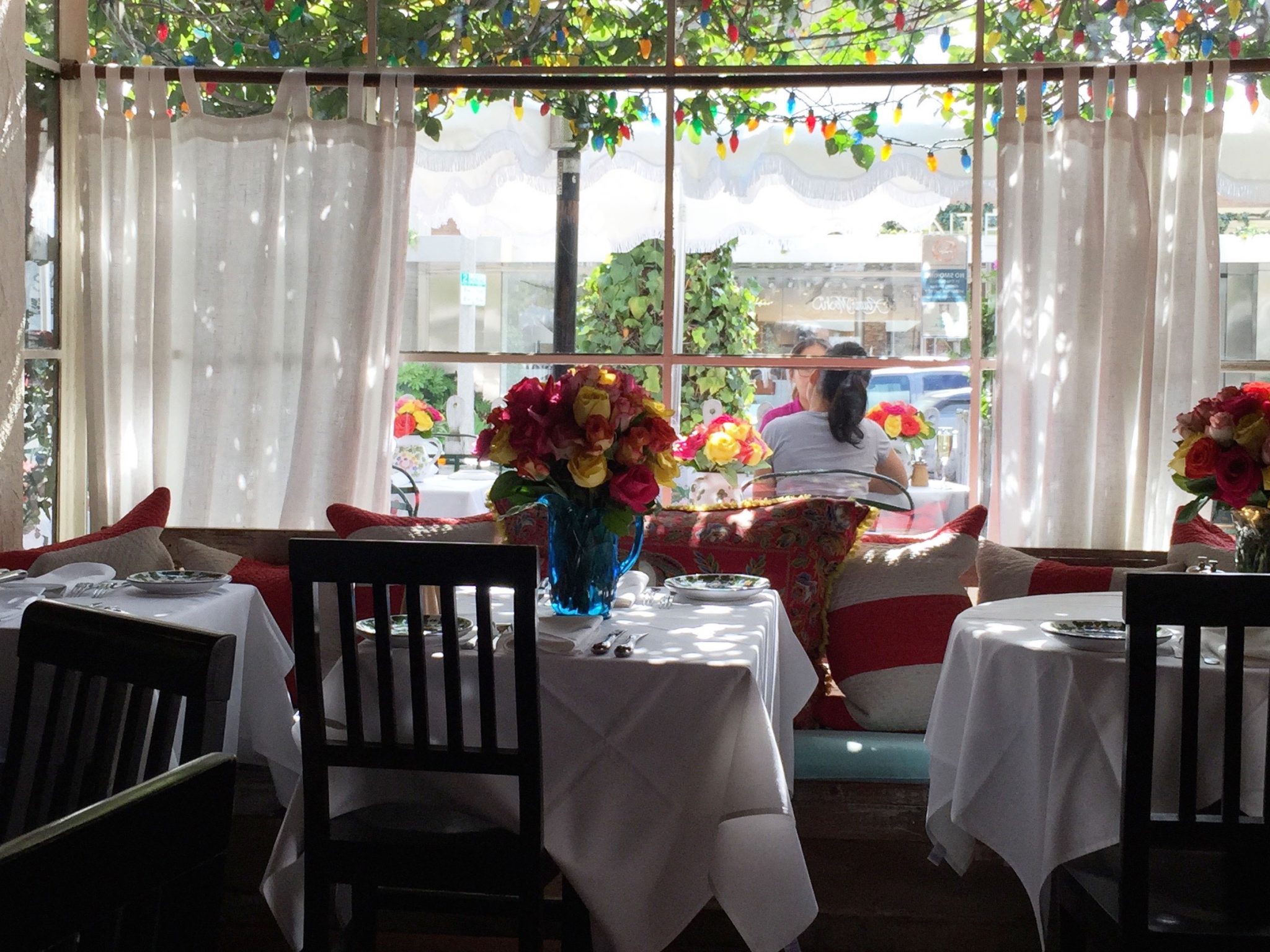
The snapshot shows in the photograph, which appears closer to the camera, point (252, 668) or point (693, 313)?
point (252, 668)

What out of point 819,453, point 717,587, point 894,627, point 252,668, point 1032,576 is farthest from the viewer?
point 819,453

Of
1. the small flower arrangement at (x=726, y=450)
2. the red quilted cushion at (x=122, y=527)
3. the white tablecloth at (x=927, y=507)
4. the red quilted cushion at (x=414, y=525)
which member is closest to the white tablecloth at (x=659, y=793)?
the red quilted cushion at (x=414, y=525)

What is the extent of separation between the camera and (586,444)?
2.31 meters

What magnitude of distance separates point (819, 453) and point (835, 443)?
0.06m

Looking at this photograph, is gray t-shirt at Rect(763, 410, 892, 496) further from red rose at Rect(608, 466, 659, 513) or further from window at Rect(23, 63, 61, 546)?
window at Rect(23, 63, 61, 546)

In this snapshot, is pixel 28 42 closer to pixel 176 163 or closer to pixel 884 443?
pixel 176 163

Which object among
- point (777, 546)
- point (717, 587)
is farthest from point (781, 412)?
point (717, 587)

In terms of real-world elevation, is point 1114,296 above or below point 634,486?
above

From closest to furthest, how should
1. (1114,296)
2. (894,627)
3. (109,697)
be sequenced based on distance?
(109,697) < (894,627) < (1114,296)

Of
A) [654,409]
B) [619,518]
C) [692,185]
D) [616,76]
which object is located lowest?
[619,518]

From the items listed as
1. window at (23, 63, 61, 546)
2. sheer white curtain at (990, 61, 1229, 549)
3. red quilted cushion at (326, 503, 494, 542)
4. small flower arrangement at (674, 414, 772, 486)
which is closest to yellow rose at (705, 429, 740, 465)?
small flower arrangement at (674, 414, 772, 486)

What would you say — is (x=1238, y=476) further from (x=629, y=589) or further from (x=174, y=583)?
(x=174, y=583)

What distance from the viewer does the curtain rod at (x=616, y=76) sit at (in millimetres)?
4020

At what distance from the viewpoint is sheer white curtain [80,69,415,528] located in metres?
4.00
